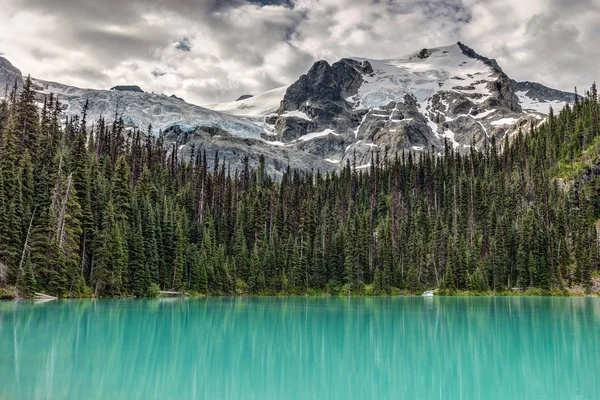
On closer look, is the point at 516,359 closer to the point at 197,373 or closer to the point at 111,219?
the point at 197,373

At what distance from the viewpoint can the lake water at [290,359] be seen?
1641 cm

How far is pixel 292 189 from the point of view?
141250 millimetres

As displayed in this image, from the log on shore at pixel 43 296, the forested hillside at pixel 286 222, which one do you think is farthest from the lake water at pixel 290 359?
the forested hillside at pixel 286 222

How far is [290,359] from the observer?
22688 millimetres

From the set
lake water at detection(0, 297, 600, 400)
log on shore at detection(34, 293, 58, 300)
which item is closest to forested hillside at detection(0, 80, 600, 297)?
log on shore at detection(34, 293, 58, 300)

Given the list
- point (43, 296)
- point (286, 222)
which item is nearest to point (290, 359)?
point (43, 296)

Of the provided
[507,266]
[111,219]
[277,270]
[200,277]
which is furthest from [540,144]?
[111,219]

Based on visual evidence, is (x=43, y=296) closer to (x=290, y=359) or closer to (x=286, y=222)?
(x=290, y=359)

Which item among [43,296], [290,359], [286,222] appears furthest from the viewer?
[286,222]

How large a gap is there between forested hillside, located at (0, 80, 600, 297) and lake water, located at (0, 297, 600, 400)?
2624 cm

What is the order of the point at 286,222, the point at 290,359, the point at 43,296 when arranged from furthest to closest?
1. the point at 286,222
2. the point at 43,296
3. the point at 290,359

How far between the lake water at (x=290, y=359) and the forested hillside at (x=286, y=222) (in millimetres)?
26244

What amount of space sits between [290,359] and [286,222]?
8962 centimetres

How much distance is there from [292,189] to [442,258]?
161ft
